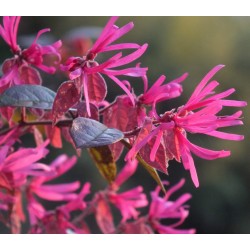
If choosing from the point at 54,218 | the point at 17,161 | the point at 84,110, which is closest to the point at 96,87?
the point at 84,110

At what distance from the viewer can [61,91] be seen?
547 millimetres

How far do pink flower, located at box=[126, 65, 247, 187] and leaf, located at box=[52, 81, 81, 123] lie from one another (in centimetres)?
7

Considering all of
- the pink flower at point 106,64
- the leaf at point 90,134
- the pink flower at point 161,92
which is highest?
the pink flower at point 106,64

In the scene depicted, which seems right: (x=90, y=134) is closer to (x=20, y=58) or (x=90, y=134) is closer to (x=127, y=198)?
(x=20, y=58)

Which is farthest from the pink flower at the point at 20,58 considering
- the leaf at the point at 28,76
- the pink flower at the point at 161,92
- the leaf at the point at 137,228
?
the leaf at the point at 137,228

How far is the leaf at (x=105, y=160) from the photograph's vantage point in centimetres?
62

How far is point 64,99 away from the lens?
0.55 metres

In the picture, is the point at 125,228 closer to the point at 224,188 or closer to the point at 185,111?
the point at 185,111

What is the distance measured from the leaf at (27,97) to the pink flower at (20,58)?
0.03 meters

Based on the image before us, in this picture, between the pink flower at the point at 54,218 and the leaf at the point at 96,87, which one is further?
the pink flower at the point at 54,218

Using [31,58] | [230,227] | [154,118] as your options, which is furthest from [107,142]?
[230,227]

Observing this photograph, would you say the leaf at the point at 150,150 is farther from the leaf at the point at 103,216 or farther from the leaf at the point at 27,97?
the leaf at the point at 103,216

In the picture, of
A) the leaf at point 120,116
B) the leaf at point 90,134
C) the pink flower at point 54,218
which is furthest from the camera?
the pink flower at point 54,218

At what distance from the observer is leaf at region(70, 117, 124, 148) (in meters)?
0.51
